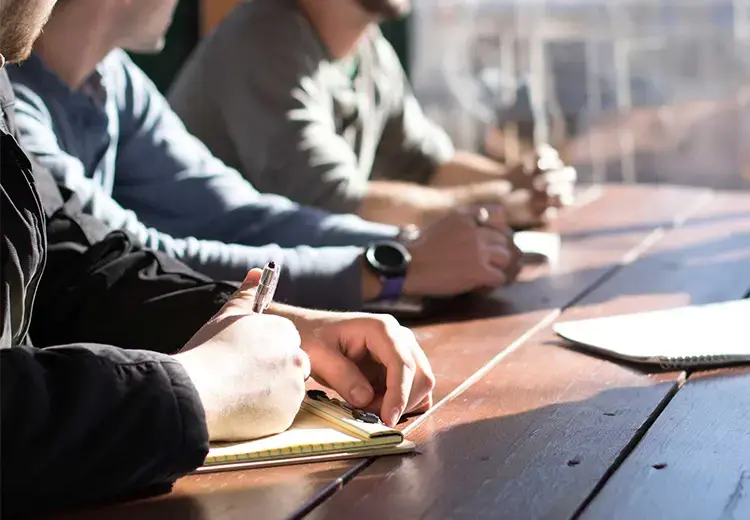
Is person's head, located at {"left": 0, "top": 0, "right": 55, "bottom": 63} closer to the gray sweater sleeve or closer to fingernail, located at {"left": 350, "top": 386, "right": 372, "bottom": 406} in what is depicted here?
fingernail, located at {"left": 350, "top": 386, "right": 372, "bottom": 406}

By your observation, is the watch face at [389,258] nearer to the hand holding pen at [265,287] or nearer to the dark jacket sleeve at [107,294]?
the dark jacket sleeve at [107,294]

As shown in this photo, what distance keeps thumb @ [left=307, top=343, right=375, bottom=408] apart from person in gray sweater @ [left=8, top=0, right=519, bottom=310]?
0.40m

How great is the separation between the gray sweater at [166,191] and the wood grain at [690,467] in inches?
22.0

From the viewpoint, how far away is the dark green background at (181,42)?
3965 millimetres

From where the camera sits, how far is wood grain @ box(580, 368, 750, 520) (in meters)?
0.72

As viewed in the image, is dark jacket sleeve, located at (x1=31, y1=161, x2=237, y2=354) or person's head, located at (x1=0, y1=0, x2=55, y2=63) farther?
dark jacket sleeve, located at (x1=31, y1=161, x2=237, y2=354)

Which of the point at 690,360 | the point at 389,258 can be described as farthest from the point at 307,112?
the point at 690,360

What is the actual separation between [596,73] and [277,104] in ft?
6.92

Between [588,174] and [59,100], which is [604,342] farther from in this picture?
[588,174]

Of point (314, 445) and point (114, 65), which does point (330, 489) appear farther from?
point (114, 65)

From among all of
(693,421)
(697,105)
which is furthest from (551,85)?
(693,421)

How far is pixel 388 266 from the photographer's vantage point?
1.43 meters

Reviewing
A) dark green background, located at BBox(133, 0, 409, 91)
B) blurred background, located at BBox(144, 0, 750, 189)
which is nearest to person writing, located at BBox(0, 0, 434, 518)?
blurred background, located at BBox(144, 0, 750, 189)

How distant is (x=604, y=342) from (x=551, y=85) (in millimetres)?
2937
